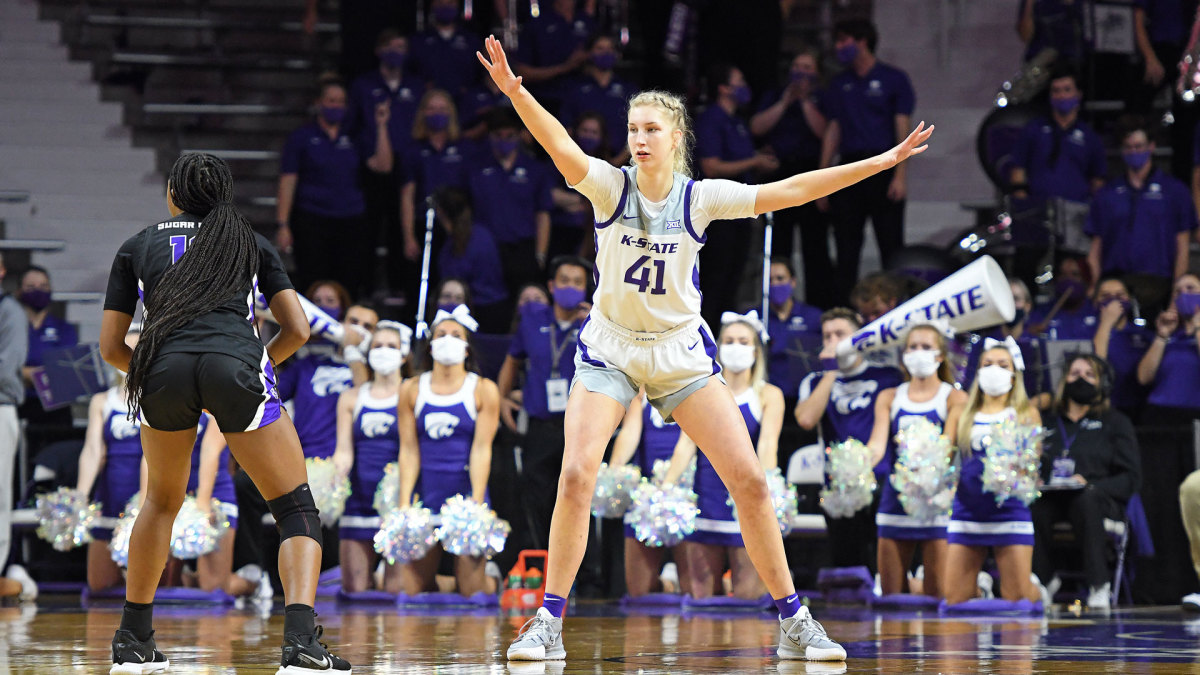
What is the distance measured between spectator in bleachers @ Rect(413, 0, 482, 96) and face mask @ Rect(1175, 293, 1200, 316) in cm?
588

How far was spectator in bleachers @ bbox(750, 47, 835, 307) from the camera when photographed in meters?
11.6

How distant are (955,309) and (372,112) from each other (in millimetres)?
5307

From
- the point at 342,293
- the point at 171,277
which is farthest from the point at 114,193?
the point at 171,277

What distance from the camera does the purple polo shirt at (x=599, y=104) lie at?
38.3ft

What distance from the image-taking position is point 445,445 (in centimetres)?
855

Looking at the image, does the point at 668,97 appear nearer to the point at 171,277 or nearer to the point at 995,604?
the point at 171,277

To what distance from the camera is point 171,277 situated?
14.0ft

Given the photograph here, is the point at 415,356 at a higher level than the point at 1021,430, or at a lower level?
higher

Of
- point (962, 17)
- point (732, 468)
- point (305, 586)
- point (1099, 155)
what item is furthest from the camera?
point (962, 17)

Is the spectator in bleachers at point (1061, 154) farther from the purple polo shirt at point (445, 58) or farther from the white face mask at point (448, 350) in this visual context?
the white face mask at point (448, 350)

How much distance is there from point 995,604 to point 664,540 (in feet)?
5.91

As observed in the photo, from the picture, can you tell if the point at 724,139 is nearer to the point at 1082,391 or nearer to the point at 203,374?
the point at 1082,391

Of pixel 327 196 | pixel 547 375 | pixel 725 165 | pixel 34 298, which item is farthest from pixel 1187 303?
pixel 34 298

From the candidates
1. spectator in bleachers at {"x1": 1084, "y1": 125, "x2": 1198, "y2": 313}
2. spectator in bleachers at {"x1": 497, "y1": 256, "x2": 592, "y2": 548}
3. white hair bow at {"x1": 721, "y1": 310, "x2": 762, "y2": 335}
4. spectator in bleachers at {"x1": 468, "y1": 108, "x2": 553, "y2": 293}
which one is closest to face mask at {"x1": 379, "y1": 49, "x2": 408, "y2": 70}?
spectator in bleachers at {"x1": 468, "y1": 108, "x2": 553, "y2": 293}
